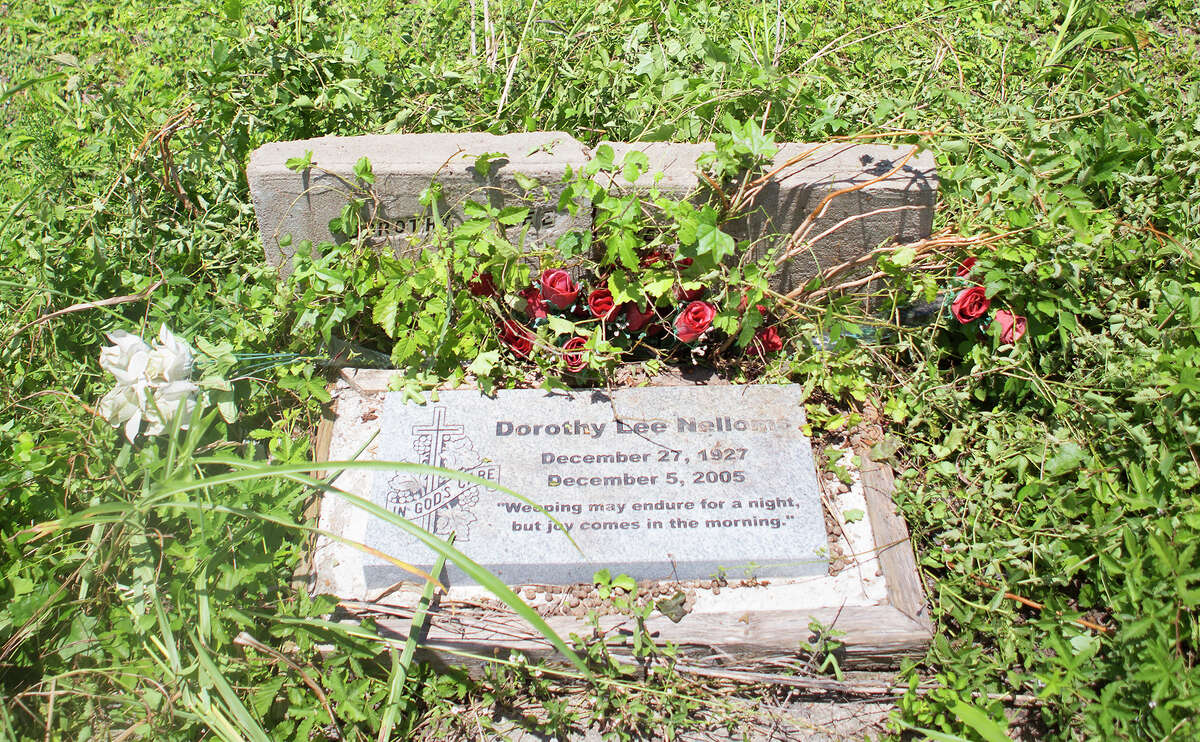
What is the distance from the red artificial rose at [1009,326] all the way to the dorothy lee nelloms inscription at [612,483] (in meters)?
0.68

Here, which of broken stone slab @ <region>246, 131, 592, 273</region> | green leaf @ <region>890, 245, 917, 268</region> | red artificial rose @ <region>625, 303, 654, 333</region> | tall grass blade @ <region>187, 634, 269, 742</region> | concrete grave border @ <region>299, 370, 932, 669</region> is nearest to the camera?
tall grass blade @ <region>187, 634, 269, 742</region>

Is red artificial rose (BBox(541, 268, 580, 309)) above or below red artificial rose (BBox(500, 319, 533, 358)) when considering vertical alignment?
above

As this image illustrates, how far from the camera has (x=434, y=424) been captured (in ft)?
8.04

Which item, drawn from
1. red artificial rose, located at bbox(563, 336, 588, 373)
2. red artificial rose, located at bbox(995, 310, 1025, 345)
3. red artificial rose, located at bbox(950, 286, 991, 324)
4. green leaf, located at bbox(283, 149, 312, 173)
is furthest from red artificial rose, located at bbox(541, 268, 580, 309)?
red artificial rose, located at bbox(995, 310, 1025, 345)

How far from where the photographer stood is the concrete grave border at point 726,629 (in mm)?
2096

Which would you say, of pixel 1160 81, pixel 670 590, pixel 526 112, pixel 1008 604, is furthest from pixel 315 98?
pixel 1160 81

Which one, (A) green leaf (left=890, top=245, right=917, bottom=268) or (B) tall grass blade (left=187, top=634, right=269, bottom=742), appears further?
(A) green leaf (left=890, top=245, right=917, bottom=268)

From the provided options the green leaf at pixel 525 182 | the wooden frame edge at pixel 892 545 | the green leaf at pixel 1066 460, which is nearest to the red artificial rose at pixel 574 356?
the green leaf at pixel 525 182

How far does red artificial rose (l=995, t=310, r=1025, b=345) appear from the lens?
2.47 meters

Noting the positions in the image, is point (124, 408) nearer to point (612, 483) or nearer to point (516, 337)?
point (516, 337)

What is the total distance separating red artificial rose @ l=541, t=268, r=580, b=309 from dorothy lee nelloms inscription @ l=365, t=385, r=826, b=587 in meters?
0.32

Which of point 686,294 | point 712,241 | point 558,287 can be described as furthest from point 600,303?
point 712,241

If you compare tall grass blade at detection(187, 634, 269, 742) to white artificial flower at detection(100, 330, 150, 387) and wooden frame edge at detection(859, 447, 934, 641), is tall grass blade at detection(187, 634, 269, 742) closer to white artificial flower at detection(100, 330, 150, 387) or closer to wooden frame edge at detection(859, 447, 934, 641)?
white artificial flower at detection(100, 330, 150, 387)

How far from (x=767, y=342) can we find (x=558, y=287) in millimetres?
740
